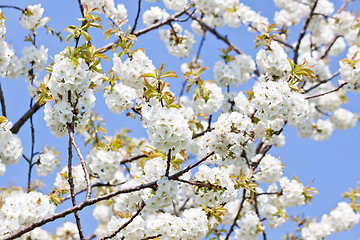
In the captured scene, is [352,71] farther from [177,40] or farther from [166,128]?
[166,128]

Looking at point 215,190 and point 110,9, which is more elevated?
point 110,9

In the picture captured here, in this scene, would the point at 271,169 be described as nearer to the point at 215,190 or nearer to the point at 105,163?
the point at 105,163

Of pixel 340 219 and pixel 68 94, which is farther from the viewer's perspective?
pixel 340 219

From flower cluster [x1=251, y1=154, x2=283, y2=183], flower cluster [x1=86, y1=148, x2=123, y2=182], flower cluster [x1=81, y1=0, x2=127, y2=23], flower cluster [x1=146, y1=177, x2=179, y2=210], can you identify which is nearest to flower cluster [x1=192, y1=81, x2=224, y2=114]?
flower cluster [x1=251, y1=154, x2=283, y2=183]

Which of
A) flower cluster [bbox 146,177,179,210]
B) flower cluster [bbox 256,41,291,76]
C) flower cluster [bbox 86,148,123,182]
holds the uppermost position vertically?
flower cluster [bbox 256,41,291,76]

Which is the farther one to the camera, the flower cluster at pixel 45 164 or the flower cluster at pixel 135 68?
the flower cluster at pixel 45 164

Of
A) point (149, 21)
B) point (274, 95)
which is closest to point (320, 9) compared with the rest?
point (149, 21)

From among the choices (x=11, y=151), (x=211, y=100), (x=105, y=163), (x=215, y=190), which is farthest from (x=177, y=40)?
(x=215, y=190)

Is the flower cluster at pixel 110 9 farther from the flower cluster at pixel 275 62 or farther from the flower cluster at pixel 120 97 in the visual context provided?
the flower cluster at pixel 275 62

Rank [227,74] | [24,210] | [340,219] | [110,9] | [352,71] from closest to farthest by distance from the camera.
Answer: [24,210], [352,71], [227,74], [110,9], [340,219]

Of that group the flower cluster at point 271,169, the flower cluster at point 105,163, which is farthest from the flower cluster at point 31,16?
the flower cluster at point 271,169

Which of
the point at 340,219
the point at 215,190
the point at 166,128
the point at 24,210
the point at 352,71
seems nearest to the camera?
the point at 166,128

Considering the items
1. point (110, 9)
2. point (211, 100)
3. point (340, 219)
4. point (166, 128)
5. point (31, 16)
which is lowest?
point (166, 128)

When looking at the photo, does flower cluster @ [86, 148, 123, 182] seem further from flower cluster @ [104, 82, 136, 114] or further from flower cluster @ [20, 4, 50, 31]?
flower cluster @ [20, 4, 50, 31]
